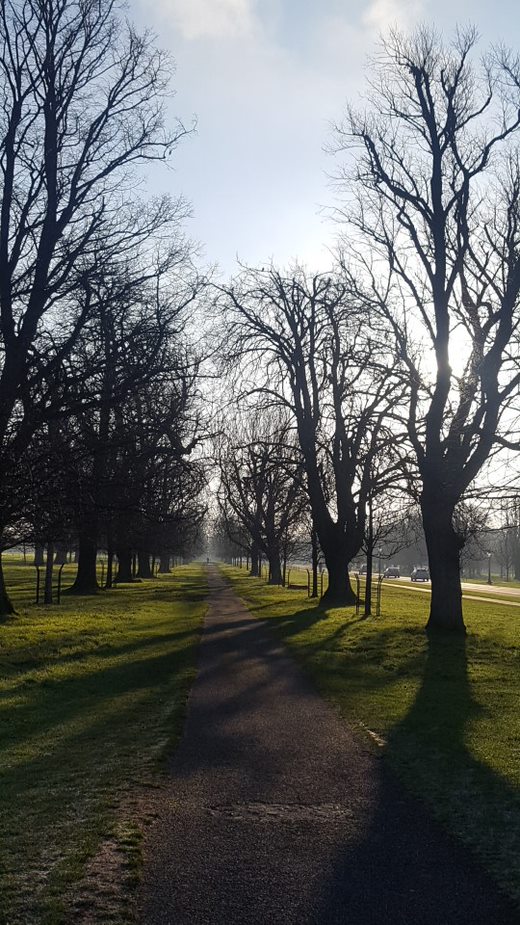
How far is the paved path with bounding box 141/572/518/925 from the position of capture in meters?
4.34

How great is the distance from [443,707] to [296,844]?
215 inches

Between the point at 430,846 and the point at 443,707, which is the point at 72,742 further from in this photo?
the point at 443,707

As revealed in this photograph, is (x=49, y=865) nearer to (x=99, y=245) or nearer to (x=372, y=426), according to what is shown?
(x=99, y=245)

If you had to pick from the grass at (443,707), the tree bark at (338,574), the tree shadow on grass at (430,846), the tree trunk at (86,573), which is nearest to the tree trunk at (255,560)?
the tree trunk at (86,573)

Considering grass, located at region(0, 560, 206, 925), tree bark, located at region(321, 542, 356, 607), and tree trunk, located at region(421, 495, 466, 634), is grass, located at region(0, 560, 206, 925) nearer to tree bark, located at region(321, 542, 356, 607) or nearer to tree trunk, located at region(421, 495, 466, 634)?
tree trunk, located at region(421, 495, 466, 634)

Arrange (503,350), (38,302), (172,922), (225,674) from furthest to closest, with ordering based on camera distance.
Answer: (503,350)
(38,302)
(225,674)
(172,922)

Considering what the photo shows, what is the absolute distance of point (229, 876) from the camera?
4.77 metres

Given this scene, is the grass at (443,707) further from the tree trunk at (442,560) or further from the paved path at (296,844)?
the tree trunk at (442,560)

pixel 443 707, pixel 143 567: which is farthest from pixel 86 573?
pixel 443 707

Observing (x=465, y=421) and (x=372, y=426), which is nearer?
(x=465, y=421)

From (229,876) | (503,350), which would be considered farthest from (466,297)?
(229,876)

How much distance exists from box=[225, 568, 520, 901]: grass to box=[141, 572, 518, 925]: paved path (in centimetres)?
32

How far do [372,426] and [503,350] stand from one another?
209 inches

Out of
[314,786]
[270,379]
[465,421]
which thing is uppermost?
[270,379]
